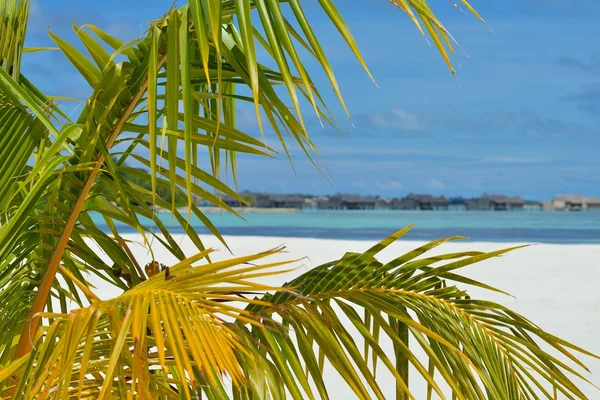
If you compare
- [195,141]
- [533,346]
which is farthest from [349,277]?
[195,141]

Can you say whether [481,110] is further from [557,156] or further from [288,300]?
[288,300]

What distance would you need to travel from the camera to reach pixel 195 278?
3.21ft

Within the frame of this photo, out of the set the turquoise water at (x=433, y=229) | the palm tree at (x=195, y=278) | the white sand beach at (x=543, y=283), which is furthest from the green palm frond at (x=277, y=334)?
the turquoise water at (x=433, y=229)

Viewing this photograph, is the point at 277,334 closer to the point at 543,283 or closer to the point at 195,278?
the point at 195,278

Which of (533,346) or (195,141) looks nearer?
(533,346)

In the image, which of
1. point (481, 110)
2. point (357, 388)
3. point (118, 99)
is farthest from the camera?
point (481, 110)

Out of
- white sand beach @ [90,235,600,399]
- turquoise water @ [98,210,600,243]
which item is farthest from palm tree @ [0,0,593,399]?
turquoise water @ [98,210,600,243]

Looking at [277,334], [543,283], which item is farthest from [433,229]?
[277,334]

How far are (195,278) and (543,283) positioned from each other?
7.03 metres

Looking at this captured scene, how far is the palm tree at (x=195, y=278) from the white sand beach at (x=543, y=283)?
1.85 metres

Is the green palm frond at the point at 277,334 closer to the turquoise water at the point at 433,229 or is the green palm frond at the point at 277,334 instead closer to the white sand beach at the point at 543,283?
the white sand beach at the point at 543,283

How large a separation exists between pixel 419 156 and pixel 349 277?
92573mm

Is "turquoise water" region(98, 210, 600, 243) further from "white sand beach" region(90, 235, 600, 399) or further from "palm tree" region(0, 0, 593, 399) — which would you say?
"palm tree" region(0, 0, 593, 399)

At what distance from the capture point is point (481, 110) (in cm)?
11912
